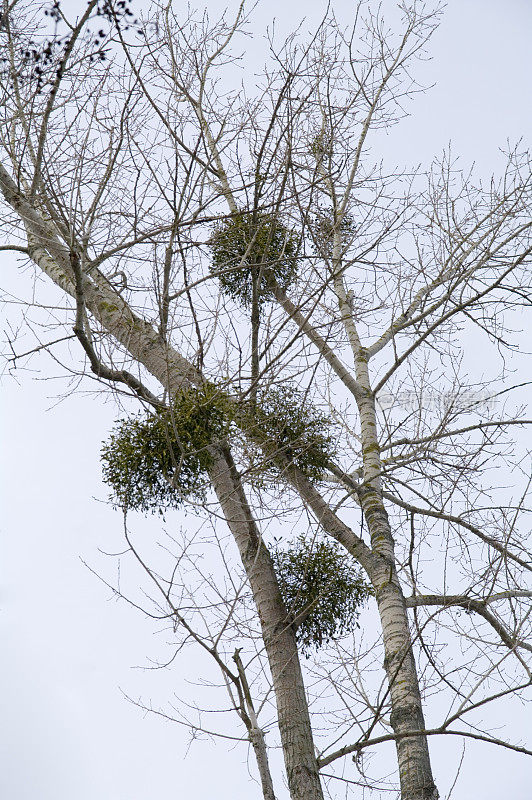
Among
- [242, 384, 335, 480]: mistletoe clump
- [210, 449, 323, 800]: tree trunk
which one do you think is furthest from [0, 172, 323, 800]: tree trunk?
[242, 384, 335, 480]: mistletoe clump

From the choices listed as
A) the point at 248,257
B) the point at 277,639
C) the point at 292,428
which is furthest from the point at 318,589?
the point at 248,257

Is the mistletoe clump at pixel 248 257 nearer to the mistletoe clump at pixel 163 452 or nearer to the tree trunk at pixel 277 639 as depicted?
the mistletoe clump at pixel 163 452

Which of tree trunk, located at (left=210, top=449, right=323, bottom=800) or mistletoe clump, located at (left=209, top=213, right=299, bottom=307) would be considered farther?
mistletoe clump, located at (left=209, top=213, right=299, bottom=307)

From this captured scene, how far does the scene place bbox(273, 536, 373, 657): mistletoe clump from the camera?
12.9 feet

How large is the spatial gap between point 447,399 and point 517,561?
3.91 ft

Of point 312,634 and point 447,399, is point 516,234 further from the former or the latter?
point 312,634

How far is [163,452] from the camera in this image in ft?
12.1

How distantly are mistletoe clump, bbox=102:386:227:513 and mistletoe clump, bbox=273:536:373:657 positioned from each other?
600mm

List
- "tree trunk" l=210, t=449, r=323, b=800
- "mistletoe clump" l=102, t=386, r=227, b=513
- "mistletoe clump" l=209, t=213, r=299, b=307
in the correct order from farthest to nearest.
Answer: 1. "mistletoe clump" l=209, t=213, r=299, b=307
2. "mistletoe clump" l=102, t=386, r=227, b=513
3. "tree trunk" l=210, t=449, r=323, b=800

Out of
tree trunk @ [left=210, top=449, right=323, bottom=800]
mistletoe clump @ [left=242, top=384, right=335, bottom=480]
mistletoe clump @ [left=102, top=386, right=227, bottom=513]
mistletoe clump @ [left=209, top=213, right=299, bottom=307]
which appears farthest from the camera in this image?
mistletoe clump @ [left=209, top=213, right=299, bottom=307]

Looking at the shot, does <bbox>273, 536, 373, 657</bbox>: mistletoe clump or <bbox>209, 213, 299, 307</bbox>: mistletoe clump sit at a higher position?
<bbox>209, 213, 299, 307</bbox>: mistletoe clump

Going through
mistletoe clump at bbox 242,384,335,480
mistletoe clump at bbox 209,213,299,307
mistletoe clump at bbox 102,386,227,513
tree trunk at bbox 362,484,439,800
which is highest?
mistletoe clump at bbox 209,213,299,307

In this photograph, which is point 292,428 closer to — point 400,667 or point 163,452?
point 163,452

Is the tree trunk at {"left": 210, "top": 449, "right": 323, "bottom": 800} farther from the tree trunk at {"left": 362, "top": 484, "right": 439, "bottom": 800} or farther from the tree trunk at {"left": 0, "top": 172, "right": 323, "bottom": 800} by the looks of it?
the tree trunk at {"left": 362, "top": 484, "right": 439, "bottom": 800}
